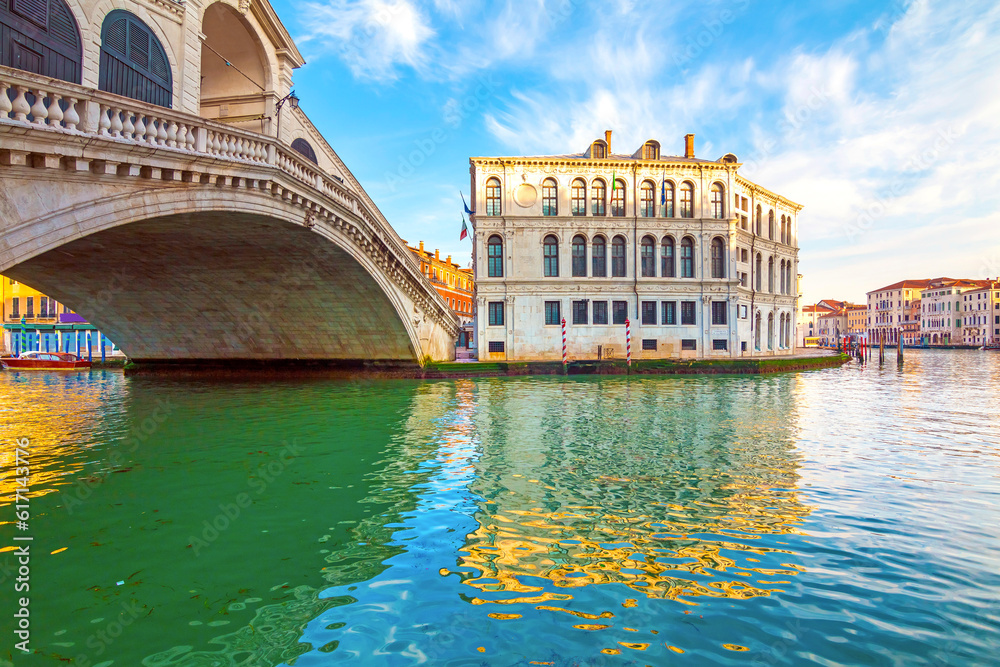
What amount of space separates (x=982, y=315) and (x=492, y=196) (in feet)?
322

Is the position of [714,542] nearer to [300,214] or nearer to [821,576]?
[821,576]

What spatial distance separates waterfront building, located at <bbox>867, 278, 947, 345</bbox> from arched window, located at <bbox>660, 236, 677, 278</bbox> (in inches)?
3554

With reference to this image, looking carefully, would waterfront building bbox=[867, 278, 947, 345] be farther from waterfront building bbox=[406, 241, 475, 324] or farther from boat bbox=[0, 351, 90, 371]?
boat bbox=[0, 351, 90, 371]

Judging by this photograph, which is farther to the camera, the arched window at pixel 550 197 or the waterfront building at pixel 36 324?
the waterfront building at pixel 36 324

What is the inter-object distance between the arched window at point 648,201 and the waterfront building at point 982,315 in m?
86.7

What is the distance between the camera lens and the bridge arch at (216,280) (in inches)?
392

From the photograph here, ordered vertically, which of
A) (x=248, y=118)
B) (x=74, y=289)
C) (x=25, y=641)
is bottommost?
(x=25, y=641)

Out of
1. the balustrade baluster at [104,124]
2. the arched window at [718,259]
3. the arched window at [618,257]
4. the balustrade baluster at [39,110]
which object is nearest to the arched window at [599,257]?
the arched window at [618,257]

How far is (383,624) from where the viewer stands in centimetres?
362

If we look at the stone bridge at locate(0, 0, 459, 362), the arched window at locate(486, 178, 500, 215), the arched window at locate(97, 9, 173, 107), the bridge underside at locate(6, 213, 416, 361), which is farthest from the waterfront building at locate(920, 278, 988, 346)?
the arched window at locate(97, 9, 173, 107)

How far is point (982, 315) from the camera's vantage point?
8900 centimetres

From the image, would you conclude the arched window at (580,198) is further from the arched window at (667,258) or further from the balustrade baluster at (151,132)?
the balustrade baluster at (151,132)

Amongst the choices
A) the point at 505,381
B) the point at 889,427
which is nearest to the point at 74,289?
the point at 505,381

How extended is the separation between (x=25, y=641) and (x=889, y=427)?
1278 cm
